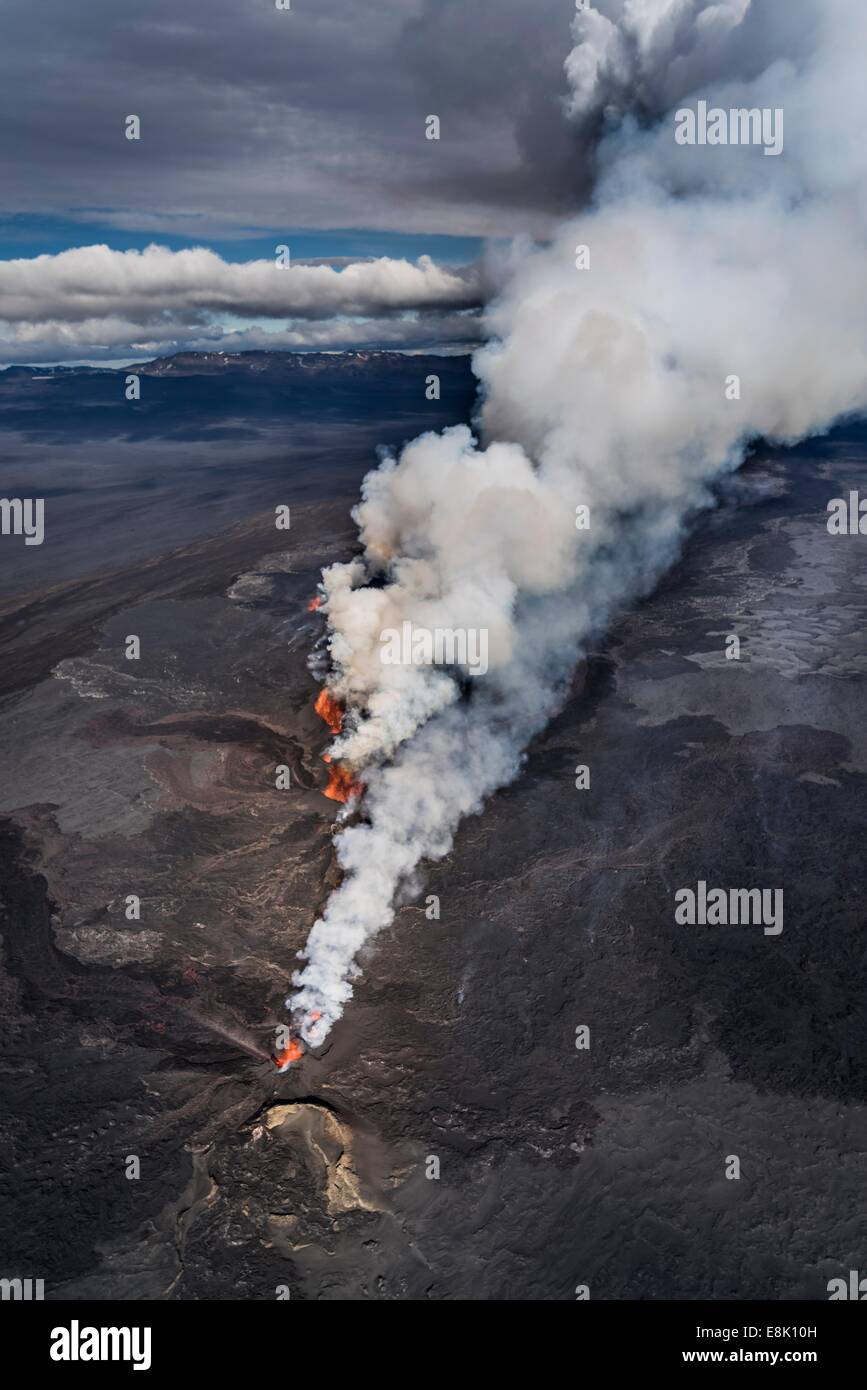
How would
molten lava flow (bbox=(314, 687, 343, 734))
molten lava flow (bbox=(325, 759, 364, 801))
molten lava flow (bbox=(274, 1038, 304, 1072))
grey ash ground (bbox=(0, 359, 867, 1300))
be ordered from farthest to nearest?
molten lava flow (bbox=(314, 687, 343, 734)) → molten lava flow (bbox=(325, 759, 364, 801)) → molten lava flow (bbox=(274, 1038, 304, 1072)) → grey ash ground (bbox=(0, 359, 867, 1300))

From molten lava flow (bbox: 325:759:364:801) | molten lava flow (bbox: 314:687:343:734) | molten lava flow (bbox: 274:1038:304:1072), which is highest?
molten lava flow (bbox: 314:687:343:734)

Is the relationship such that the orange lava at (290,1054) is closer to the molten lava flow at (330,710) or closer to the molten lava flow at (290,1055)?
the molten lava flow at (290,1055)

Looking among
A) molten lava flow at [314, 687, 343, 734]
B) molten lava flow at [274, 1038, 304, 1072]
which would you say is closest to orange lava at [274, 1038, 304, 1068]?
molten lava flow at [274, 1038, 304, 1072]

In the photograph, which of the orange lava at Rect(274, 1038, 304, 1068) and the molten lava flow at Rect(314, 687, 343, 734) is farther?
the molten lava flow at Rect(314, 687, 343, 734)

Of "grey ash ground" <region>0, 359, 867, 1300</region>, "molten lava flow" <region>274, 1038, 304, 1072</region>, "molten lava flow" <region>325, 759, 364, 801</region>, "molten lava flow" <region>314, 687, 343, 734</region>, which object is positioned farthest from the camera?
"molten lava flow" <region>314, 687, 343, 734</region>

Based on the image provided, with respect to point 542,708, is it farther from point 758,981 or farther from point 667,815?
point 758,981

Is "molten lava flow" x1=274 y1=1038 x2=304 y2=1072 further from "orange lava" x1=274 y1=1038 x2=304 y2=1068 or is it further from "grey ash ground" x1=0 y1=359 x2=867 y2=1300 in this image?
"grey ash ground" x1=0 y1=359 x2=867 y2=1300

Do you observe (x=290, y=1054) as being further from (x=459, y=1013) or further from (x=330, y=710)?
(x=330, y=710)
